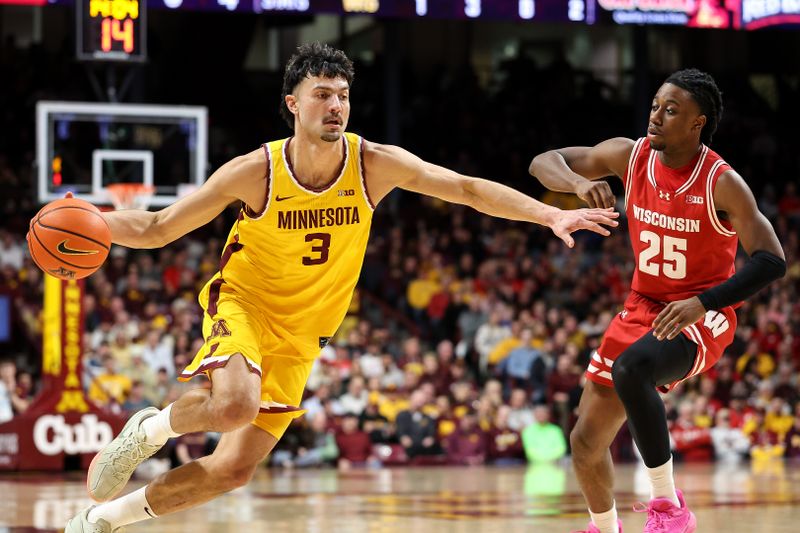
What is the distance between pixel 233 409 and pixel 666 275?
211cm

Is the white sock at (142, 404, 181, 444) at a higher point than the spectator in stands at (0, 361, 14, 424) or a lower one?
higher

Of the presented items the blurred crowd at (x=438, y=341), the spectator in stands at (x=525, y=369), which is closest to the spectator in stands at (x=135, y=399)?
the blurred crowd at (x=438, y=341)

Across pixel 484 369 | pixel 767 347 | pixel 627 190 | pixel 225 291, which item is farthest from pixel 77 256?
pixel 767 347

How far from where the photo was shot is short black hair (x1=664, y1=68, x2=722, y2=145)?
236 inches

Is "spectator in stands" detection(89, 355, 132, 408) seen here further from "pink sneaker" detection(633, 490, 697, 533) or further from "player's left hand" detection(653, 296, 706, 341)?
"player's left hand" detection(653, 296, 706, 341)

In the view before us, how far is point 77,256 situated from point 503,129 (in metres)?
17.0

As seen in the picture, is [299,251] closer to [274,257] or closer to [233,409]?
[274,257]

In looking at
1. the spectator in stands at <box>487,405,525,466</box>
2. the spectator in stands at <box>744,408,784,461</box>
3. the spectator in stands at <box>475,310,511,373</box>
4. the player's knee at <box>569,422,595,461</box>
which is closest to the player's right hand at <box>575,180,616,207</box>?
the player's knee at <box>569,422,595,461</box>

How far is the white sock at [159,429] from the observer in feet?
18.9

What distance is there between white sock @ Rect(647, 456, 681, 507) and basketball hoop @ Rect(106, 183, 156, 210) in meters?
8.13

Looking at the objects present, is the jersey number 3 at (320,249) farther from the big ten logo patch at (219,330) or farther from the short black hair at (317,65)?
the short black hair at (317,65)

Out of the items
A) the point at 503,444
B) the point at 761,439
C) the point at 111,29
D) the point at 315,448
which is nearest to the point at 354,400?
the point at 315,448

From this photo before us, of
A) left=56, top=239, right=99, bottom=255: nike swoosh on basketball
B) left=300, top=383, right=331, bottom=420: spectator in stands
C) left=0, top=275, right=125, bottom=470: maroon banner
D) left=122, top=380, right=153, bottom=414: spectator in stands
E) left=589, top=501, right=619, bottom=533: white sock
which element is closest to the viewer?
left=56, top=239, right=99, bottom=255: nike swoosh on basketball

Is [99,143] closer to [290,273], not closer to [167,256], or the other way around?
[167,256]
